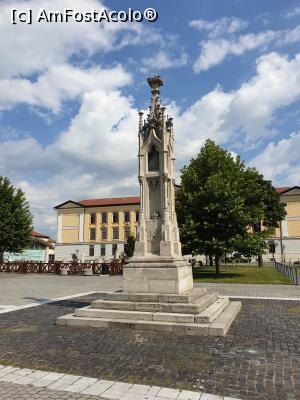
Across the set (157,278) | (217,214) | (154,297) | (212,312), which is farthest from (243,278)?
(154,297)

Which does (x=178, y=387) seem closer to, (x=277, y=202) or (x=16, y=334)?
(x=16, y=334)

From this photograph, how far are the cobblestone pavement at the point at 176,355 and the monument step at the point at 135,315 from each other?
55 centimetres

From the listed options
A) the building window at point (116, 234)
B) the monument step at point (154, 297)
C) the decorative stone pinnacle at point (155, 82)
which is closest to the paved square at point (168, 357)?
Answer: the monument step at point (154, 297)

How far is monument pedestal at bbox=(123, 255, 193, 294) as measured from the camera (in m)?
9.60

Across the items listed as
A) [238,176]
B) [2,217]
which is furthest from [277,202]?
[2,217]

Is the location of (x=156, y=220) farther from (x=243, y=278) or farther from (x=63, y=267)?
(x=63, y=267)

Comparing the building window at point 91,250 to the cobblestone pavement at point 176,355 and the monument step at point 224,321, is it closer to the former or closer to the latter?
the monument step at point 224,321

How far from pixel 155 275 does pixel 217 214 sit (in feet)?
51.1

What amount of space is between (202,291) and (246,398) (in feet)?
20.8

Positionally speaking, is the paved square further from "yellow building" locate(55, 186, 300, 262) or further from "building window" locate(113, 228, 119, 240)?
"building window" locate(113, 228, 119, 240)

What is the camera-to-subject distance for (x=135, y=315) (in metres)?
8.76

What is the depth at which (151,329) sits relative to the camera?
8.21 m

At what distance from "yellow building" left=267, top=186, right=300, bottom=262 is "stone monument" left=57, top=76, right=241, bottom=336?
165 ft

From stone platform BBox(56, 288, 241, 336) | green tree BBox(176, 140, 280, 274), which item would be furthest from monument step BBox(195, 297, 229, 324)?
green tree BBox(176, 140, 280, 274)
